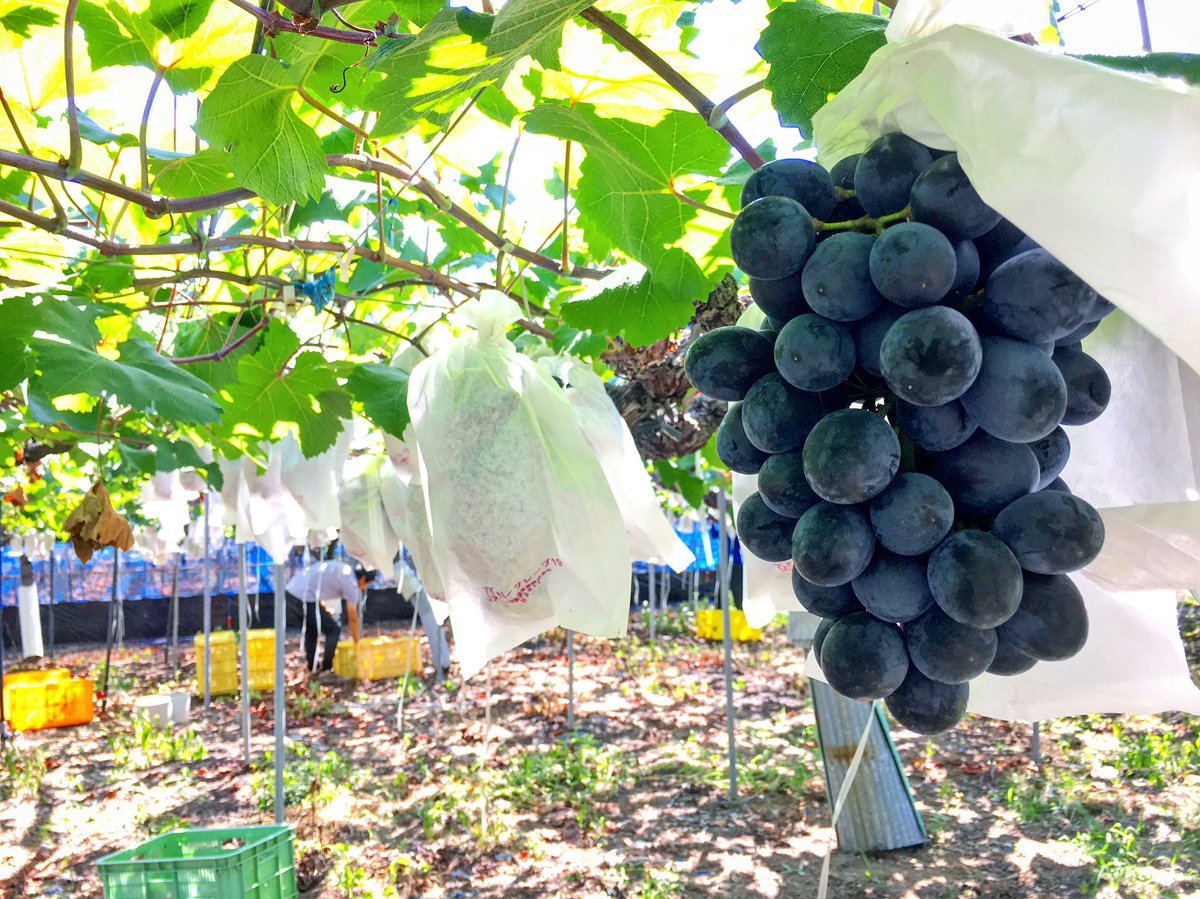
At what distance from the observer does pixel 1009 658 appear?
1.91 ft

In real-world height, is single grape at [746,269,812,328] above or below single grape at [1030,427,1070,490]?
above

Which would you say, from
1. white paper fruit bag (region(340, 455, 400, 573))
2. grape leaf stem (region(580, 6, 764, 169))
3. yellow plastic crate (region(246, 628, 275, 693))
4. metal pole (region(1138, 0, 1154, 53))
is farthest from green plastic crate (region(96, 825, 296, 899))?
yellow plastic crate (region(246, 628, 275, 693))

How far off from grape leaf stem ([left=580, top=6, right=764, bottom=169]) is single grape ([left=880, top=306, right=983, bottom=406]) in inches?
20.6

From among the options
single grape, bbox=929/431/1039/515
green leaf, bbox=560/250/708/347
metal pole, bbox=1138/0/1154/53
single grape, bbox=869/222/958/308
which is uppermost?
green leaf, bbox=560/250/708/347

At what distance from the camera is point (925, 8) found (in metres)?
0.61

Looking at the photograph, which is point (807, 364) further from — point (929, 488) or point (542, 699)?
point (542, 699)

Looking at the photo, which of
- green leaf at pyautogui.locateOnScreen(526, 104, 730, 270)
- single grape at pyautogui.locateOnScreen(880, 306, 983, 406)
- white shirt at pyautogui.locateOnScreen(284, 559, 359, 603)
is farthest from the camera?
white shirt at pyautogui.locateOnScreen(284, 559, 359, 603)

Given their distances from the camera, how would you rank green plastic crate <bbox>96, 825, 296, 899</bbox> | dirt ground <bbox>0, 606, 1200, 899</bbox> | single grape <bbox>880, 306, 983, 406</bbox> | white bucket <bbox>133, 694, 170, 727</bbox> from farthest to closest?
white bucket <bbox>133, 694, 170, 727</bbox> → dirt ground <bbox>0, 606, 1200, 899</bbox> → green plastic crate <bbox>96, 825, 296, 899</bbox> → single grape <bbox>880, 306, 983, 406</bbox>

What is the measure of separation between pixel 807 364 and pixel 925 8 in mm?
247

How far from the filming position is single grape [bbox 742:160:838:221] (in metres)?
0.61

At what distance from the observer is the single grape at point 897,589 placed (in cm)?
57

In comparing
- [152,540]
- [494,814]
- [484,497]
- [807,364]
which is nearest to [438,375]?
→ [484,497]

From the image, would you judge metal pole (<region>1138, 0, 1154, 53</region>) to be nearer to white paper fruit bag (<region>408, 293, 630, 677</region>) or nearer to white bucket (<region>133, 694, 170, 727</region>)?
white paper fruit bag (<region>408, 293, 630, 677</region>)

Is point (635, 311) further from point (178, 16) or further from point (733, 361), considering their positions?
point (733, 361)
